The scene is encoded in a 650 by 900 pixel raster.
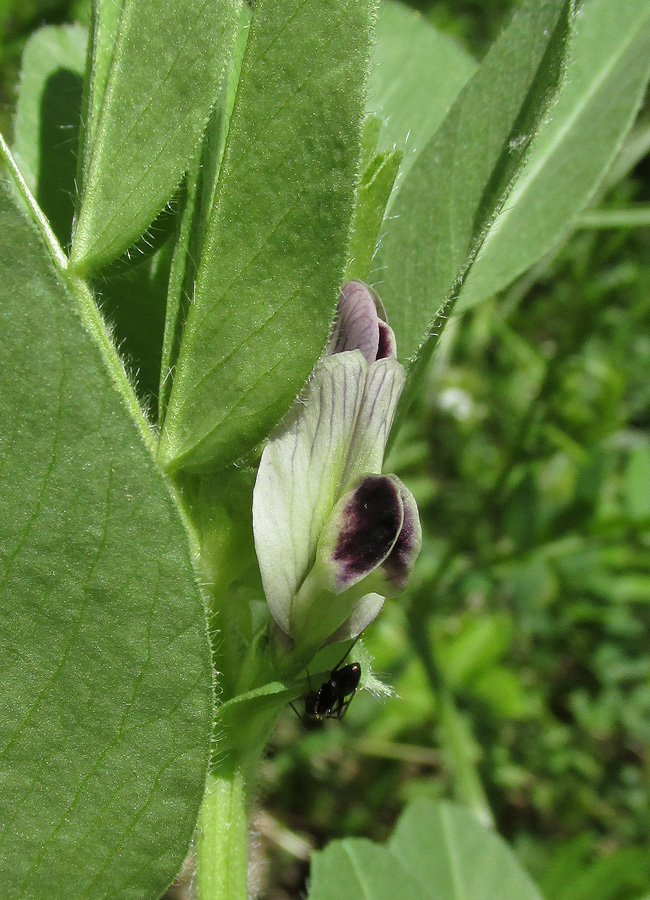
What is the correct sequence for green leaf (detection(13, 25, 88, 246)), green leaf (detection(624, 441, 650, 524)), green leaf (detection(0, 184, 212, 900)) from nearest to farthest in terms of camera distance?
1. green leaf (detection(0, 184, 212, 900))
2. green leaf (detection(13, 25, 88, 246))
3. green leaf (detection(624, 441, 650, 524))

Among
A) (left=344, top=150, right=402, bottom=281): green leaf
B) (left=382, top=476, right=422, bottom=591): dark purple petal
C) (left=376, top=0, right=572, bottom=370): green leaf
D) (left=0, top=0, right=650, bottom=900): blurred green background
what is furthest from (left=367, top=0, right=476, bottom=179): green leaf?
(left=0, top=0, right=650, bottom=900): blurred green background

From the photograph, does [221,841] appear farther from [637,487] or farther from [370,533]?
[637,487]

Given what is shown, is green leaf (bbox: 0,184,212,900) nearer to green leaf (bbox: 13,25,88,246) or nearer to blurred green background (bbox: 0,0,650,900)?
green leaf (bbox: 13,25,88,246)

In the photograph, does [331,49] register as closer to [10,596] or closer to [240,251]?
[240,251]

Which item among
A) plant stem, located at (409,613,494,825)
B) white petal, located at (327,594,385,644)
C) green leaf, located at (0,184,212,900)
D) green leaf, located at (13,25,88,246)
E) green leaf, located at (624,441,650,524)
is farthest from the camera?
plant stem, located at (409,613,494,825)

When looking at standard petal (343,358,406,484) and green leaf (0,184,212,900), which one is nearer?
green leaf (0,184,212,900)

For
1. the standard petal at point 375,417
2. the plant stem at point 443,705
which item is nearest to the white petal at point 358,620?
the standard petal at point 375,417

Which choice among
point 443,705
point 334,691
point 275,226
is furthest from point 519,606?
point 275,226

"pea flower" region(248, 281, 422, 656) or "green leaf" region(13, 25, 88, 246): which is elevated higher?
"green leaf" region(13, 25, 88, 246)
